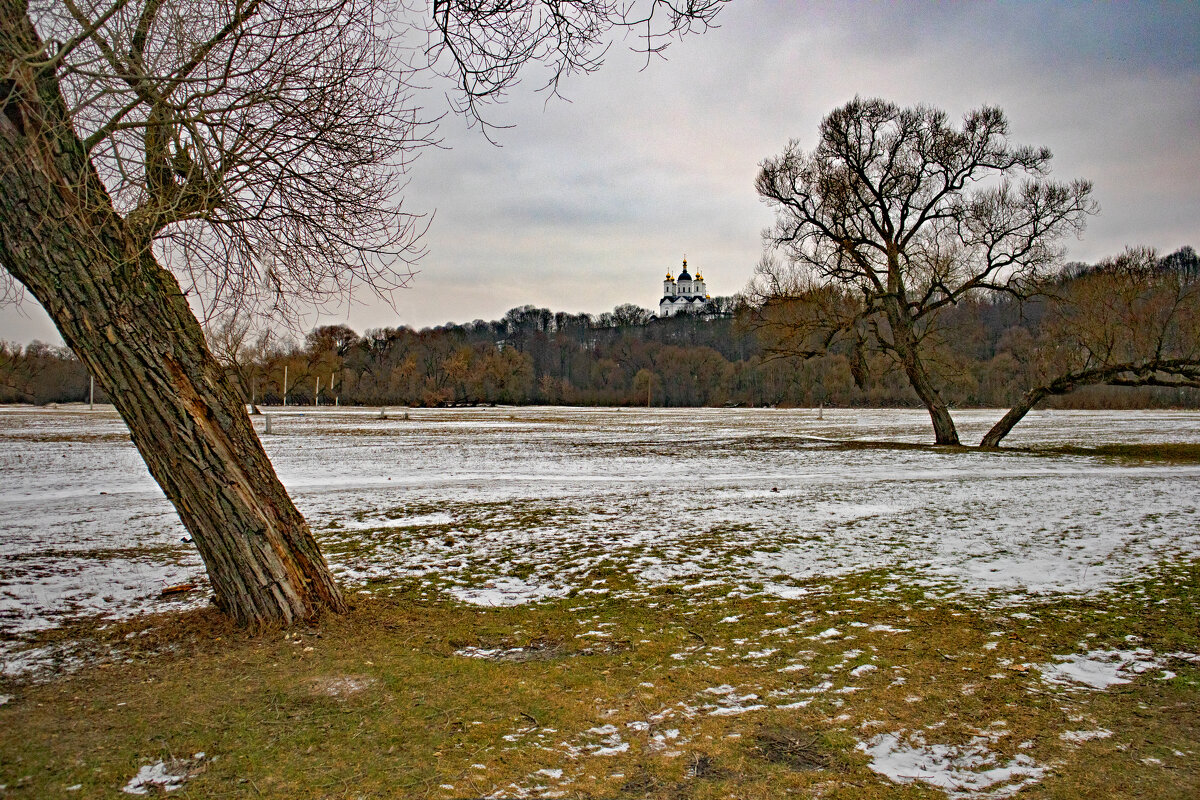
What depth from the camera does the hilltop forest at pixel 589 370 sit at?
287 ft

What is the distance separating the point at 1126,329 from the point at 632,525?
61.6 ft

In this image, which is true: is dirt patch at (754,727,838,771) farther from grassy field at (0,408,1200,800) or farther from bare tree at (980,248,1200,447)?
bare tree at (980,248,1200,447)

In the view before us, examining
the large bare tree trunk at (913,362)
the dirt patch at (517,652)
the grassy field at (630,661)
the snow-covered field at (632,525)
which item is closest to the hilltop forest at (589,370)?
the large bare tree trunk at (913,362)

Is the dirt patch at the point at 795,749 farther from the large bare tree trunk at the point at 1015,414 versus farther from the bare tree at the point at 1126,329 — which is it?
the large bare tree trunk at the point at 1015,414

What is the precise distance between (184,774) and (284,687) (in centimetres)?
100

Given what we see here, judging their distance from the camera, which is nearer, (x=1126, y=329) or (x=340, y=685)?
(x=340, y=685)

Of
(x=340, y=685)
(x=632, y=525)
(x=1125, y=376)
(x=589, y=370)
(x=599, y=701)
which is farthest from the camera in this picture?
(x=589, y=370)

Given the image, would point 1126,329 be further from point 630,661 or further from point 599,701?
point 599,701

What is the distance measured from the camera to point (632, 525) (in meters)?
9.53

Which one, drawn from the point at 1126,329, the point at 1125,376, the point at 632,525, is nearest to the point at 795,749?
the point at 632,525

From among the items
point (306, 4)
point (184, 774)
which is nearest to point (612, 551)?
point (184, 774)

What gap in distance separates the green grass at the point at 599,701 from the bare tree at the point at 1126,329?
17.8m

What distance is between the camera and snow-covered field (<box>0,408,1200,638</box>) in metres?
6.70

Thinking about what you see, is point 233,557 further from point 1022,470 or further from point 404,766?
point 1022,470
